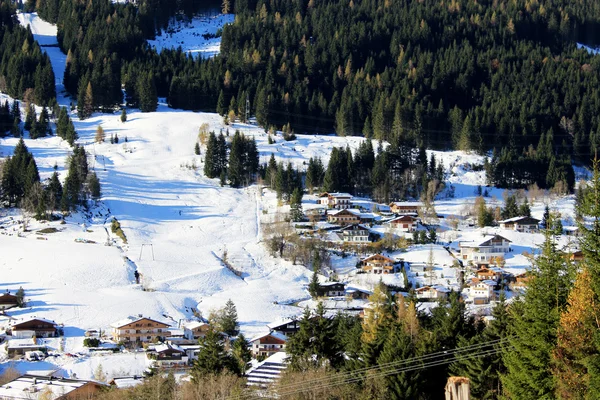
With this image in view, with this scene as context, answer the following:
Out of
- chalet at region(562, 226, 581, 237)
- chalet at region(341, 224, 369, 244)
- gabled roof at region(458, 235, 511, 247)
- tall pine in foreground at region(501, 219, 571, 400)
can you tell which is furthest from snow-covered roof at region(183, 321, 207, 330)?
chalet at region(562, 226, 581, 237)

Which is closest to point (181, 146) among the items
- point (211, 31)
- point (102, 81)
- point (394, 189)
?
point (102, 81)

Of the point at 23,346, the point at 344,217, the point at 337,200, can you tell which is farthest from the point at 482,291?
the point at 23,346

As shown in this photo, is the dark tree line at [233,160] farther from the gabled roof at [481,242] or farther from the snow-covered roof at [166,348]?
the snow-covered roof at [166,348]

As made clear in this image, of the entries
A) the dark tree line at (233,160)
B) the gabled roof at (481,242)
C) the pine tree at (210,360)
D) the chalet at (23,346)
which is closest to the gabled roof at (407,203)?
the gabled roof at (481,242)

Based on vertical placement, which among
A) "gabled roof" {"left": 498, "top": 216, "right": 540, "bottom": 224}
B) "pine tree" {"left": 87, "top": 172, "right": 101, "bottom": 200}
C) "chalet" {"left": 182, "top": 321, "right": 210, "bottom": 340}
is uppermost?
"pine tree" {"left": 87, "top": 172, "right": 101, "bottom": 200}

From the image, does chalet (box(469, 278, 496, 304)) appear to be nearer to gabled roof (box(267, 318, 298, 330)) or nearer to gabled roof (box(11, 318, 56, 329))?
A: gabled roof (box(267, 318, 298, 330))

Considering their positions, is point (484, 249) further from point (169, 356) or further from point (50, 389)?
point (50, 389)

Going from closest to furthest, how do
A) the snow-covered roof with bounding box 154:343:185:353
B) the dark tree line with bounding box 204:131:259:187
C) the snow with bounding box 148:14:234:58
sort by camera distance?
the snow-covered roof with bounding box 154:343:185:353, the dark tree line with bounding box 204:131:259:187, the snow with bounding box 148:14:234:58

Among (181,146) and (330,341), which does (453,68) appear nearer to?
(181,146)
